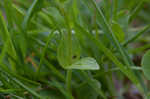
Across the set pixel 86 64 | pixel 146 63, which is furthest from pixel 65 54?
pixel 146 63

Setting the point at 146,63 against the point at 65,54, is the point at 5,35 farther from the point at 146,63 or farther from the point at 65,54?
the point at 146,63

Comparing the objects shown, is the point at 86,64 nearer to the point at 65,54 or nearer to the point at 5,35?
the point at 65,54

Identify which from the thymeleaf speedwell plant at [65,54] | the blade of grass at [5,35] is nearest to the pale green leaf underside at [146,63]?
the thymeleaf speedwell plant at [65,54]

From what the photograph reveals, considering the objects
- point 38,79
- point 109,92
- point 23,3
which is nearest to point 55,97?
point 38,79

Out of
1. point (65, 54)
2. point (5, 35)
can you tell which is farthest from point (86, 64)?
point (5, 35)

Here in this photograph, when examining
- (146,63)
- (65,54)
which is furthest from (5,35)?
(146,63)

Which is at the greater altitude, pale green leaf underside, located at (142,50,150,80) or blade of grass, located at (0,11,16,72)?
blade of grass, located at (0,11,16,72)

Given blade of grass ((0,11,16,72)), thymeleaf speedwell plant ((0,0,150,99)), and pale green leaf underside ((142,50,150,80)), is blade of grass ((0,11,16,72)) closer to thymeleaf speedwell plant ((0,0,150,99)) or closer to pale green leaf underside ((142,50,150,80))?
thymeleaf speedwell plant ((0,0,150,99))

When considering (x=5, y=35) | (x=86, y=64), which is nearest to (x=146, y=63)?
(x=86, y=64)

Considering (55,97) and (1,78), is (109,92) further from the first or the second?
(1,78)

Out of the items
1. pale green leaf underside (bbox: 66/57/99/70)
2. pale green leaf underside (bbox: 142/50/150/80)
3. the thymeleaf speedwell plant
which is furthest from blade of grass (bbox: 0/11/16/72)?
pale green leaf underside (bbox: 142/50/150/80)

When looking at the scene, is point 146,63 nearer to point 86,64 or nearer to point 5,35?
point 86,64
